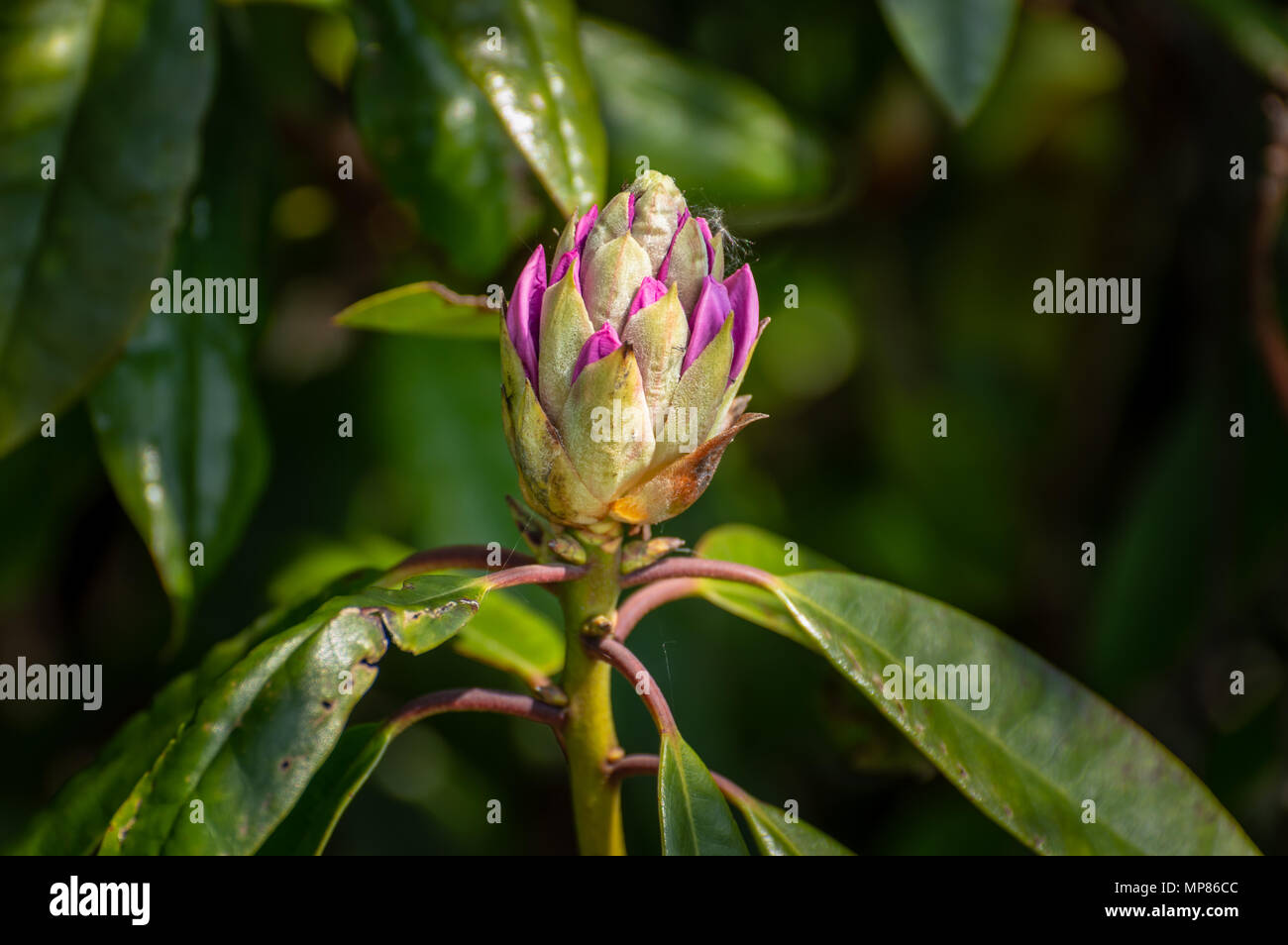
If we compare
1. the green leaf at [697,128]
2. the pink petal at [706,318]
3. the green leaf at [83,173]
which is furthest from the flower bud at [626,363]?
the green leaf at [697,128]

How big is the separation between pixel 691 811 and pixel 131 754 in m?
0.51

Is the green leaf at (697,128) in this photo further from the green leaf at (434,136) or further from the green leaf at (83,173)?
the green leaf at (83,173)

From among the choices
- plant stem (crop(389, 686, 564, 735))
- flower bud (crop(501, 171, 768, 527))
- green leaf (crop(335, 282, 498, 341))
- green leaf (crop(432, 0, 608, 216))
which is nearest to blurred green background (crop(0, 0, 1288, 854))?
green leaf (crop(432, 0, 608, 216))

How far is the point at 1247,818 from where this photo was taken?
1694mm

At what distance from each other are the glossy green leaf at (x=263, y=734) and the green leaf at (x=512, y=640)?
0.81ft

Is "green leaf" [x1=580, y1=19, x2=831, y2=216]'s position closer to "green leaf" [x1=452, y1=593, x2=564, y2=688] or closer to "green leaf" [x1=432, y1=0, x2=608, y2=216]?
"green leaf" [x1=432, y1=0, x2=608, y2=216]

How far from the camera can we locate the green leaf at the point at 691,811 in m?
0.79

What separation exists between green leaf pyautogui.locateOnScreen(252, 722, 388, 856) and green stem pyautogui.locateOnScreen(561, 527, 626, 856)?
14 cm

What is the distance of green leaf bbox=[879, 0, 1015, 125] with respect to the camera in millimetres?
1202

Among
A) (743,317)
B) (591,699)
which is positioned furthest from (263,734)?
(743,317)

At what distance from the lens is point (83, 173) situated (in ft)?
3.48
